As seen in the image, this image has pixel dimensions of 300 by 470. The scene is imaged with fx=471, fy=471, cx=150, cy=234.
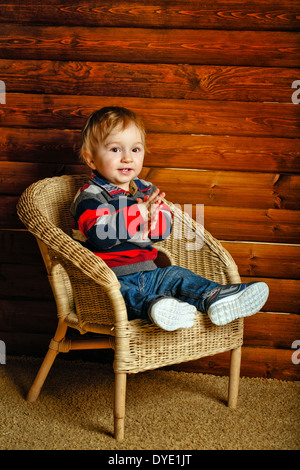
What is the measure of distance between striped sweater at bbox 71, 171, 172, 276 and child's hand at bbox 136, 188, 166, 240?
0.07 feet

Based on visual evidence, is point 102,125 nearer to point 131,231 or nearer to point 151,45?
point 131,231

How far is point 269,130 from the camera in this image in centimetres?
202

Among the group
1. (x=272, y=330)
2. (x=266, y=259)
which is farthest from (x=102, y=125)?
(x=272, y=330)

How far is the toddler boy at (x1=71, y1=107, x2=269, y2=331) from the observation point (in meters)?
1.54

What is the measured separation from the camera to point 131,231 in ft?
5.27

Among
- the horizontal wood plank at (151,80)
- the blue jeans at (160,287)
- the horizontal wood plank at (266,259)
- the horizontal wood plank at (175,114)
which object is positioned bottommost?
the horizontal wood plank at (266,259)

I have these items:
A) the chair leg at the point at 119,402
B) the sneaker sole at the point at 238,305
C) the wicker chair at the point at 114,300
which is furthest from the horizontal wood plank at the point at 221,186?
the chair leg at the point at 119,402

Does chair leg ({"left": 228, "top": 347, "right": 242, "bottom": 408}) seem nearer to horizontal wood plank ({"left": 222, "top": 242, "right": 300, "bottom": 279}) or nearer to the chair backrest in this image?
horizontal wood plank ({"left": 222, "top": 242, "right": 300, "bottom": 279})

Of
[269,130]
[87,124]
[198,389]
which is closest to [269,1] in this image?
[269,130]

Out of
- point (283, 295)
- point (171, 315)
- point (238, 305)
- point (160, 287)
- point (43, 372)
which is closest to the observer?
point (171, 315)

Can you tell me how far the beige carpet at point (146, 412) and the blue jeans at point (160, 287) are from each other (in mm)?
420

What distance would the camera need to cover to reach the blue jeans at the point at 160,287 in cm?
154

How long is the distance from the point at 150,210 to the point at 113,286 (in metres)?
0.32

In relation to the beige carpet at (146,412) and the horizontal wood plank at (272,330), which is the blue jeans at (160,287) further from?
the horizontal wood plank at (272,330)
